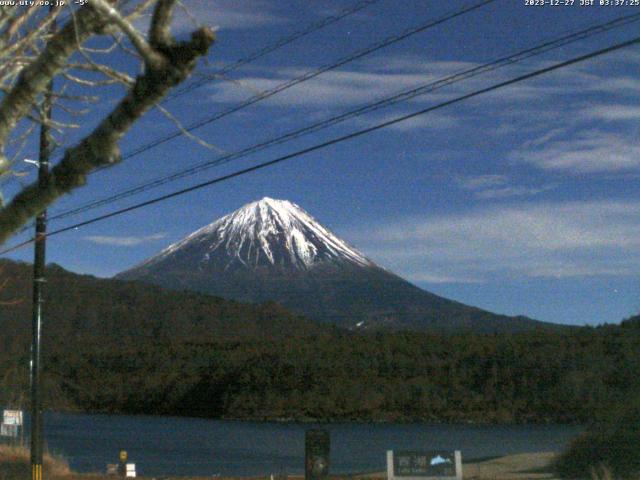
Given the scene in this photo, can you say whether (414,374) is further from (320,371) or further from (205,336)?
(205,336)

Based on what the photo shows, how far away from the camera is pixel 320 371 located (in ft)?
238

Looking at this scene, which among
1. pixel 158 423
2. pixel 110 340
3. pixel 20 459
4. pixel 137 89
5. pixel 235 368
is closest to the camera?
pixel 137 89

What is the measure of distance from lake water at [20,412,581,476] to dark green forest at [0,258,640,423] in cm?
159

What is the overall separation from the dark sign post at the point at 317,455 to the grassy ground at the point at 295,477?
8013mm

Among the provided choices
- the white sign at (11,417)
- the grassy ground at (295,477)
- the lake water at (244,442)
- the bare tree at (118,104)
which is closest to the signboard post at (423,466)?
the grassy ground at (295,477)

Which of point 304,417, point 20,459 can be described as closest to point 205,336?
point 304,417

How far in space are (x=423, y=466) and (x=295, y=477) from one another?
35.1 ft

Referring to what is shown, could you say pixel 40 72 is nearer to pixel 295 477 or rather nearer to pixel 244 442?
pixel 295 477

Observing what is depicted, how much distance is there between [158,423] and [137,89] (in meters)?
66.6

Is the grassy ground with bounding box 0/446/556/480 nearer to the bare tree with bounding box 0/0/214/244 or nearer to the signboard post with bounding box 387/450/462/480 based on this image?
the signboard post with bounding box 387/450/462/480

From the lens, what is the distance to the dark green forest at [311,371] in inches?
2224

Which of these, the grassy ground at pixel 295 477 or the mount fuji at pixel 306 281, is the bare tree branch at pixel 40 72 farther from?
the mount fuji at pixel 306 281

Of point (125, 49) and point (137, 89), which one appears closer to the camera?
point (137, 89)

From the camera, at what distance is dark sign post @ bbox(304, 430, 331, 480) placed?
21.0m
